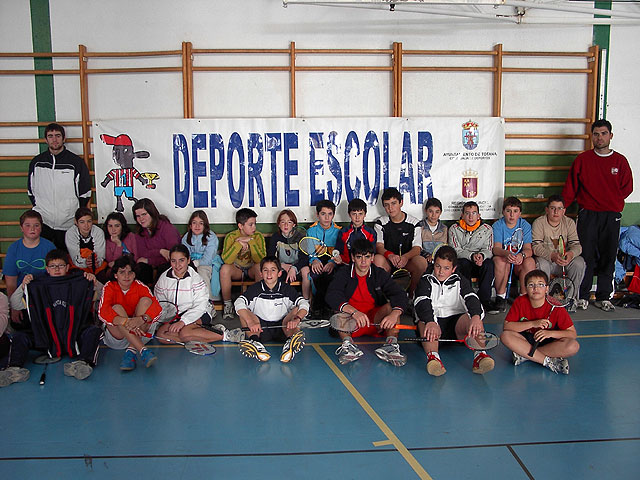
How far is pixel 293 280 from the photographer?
5.74 metres

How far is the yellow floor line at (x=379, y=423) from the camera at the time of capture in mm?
2807

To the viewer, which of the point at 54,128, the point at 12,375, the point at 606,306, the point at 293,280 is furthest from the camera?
the point at 54,128

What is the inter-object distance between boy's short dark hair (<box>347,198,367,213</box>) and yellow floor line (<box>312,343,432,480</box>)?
82.4 inches

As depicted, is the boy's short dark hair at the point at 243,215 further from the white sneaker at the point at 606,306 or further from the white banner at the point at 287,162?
the white sneaker at the point at 606,306

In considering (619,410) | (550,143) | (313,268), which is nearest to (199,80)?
(313,268)

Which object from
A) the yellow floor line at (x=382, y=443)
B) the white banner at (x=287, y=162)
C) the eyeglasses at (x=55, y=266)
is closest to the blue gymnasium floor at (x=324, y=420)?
the yellow floor line at (x=382, y=443)

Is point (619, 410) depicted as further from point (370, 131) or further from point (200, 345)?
point (370, 131)

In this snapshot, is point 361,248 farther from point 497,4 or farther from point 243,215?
point 497,4

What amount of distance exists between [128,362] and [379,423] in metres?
2.22

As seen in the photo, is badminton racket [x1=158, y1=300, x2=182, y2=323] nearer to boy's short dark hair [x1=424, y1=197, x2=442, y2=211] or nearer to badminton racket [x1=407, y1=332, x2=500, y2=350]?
badminton racket [x1=407, y1=332, x2=500, y2=350]

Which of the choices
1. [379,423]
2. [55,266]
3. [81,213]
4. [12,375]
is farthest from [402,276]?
[12,375]

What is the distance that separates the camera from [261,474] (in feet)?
9.11

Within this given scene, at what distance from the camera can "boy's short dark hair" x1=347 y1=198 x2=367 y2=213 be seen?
618 cm

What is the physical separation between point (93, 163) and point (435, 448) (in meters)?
5.69
